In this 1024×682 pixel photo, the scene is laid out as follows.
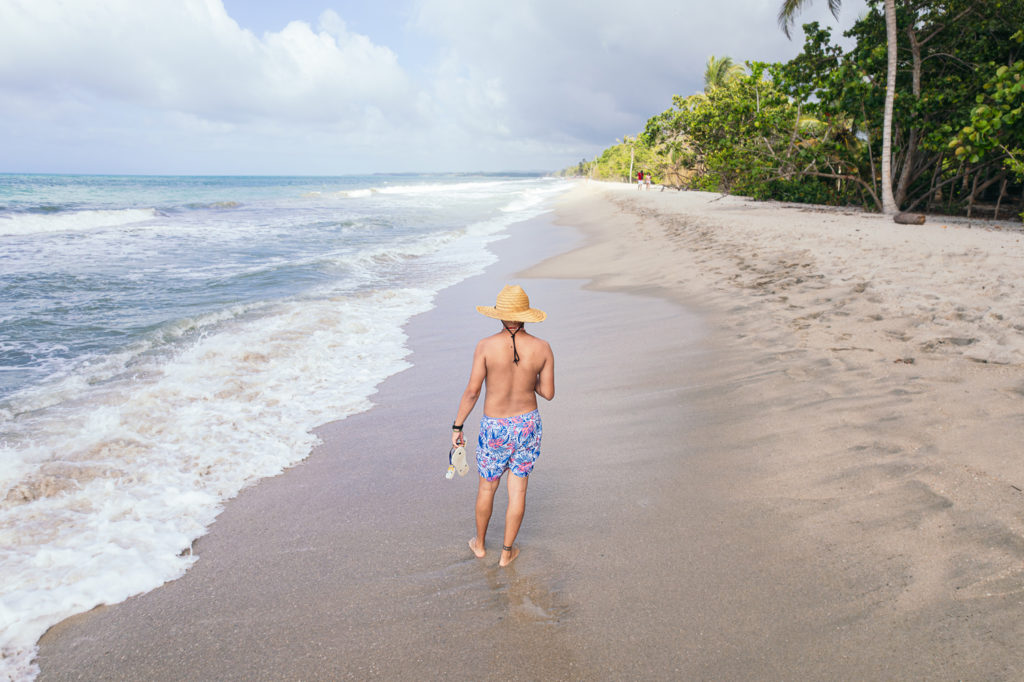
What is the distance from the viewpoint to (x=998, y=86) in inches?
442

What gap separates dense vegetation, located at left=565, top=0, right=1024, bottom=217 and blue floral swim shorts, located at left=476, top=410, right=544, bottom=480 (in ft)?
44.6

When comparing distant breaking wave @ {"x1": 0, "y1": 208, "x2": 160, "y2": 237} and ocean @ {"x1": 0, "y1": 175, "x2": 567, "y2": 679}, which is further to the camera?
distant breaking wave @ {"x1": 0, "y1": 208, "x2": 160, "y2": 237}

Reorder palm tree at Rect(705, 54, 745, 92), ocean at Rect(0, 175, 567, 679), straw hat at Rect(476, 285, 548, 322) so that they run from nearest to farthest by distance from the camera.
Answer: straw hat at Rect(476, 285, 548, 322) < ocean at Rect(0, 175, 567, 679) < palm tree at Rect(705, 54, 745, 92)

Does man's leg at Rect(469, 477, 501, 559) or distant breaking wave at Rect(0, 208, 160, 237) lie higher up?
distant breaking wave at Rect(0, 208, 160, 237)

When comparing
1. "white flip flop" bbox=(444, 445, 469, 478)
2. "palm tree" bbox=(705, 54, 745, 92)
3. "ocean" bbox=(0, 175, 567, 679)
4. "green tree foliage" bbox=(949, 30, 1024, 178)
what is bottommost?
"ocean" bbox=(0, 175, 567, 679)

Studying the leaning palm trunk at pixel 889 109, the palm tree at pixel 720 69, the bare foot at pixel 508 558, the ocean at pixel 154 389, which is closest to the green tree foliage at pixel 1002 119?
the leaning palm trunk at pixel 889 109

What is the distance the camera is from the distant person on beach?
2.60 metres

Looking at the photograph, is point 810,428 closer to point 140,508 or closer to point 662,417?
point 662,417

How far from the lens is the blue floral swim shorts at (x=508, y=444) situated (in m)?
2.67

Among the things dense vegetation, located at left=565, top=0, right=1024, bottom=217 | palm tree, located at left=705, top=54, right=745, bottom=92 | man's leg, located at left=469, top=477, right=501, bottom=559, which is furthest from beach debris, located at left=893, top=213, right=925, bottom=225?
palm tree, located at left=705, top=54, right=745, bottom=92

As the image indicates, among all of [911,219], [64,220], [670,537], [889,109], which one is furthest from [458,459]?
[64,220]

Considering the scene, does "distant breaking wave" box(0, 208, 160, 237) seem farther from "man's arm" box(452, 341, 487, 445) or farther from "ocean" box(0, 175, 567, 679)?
"man's arm" box(452, 341, 487, 445)

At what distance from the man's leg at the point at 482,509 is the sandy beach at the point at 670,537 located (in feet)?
0.26

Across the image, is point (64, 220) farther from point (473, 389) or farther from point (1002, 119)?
point (1002, 119)
